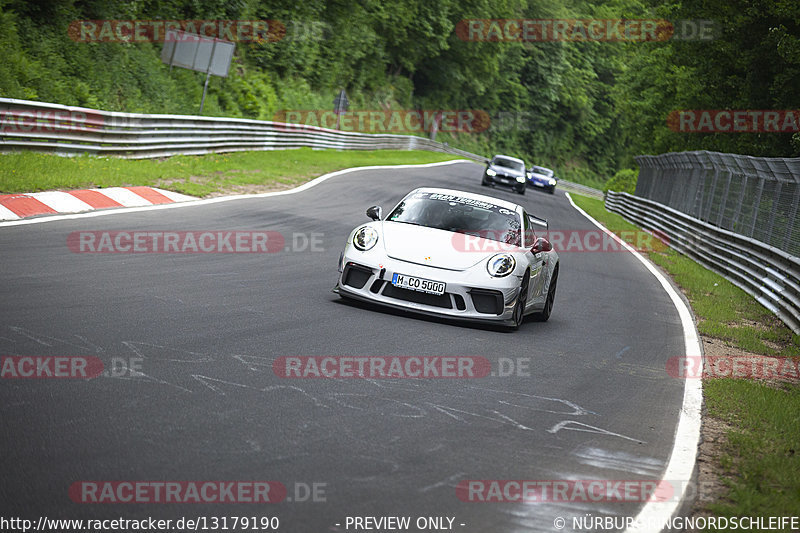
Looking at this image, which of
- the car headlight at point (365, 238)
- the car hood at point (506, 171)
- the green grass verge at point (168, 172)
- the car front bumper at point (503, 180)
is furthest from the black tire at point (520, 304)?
the car hood at point (506, 171)

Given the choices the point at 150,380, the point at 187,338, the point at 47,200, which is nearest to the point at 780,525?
the point at 150,380

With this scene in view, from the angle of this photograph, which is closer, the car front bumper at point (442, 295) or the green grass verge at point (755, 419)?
the green grass verge at point (755, 419)

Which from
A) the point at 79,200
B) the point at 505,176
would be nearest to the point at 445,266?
the point at 79,200

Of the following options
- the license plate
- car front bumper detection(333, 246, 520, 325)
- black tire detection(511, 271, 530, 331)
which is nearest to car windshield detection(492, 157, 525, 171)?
black tire detection(511, 271, 530, 331)

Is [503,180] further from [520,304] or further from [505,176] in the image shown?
[520,304]

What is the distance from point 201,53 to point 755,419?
24723mm

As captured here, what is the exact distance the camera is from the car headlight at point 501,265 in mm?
9500

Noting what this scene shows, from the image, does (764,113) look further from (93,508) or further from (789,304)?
(93,508)

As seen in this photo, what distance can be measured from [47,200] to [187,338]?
7.67 m

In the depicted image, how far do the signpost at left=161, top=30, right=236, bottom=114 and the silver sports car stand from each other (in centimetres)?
1988

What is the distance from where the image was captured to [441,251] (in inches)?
376

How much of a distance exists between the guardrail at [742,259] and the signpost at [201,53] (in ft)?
44.5

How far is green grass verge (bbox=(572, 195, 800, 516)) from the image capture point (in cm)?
514

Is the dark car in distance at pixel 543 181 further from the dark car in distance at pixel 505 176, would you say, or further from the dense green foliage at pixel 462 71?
the dark car in distance at pixel 505 176
